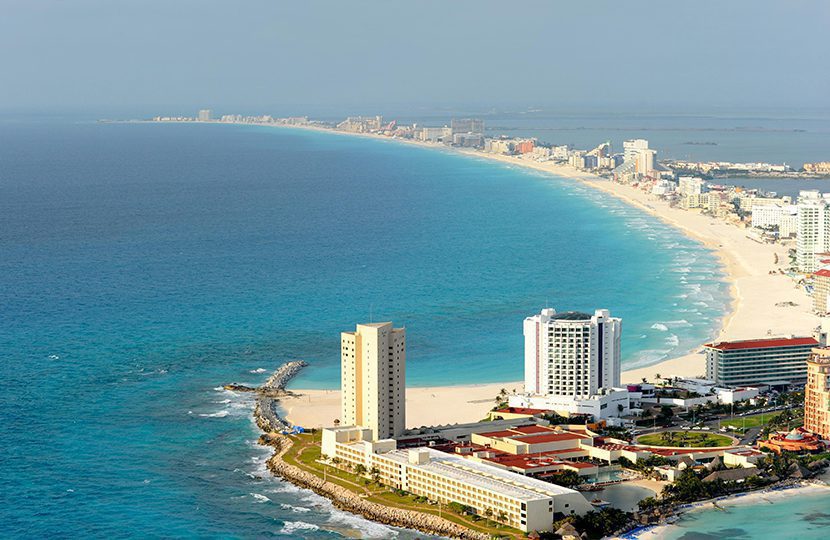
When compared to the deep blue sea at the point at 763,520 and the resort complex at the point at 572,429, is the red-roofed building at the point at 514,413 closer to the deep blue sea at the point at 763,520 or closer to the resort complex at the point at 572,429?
the resort complex at the point at 572,429

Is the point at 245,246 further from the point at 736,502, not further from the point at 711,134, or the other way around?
the point at 711,134

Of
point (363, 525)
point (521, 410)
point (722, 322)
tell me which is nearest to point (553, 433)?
point (521, 410)

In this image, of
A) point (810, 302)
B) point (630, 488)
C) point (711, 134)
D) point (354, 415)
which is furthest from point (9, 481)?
point (711, 134)

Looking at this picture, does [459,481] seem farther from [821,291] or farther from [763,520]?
[821,291]

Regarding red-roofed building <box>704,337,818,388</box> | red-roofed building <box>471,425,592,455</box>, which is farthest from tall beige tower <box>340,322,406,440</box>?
red-roofed building <box>704,337,818,388</box>

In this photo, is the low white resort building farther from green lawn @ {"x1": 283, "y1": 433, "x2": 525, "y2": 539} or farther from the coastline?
the coastline
